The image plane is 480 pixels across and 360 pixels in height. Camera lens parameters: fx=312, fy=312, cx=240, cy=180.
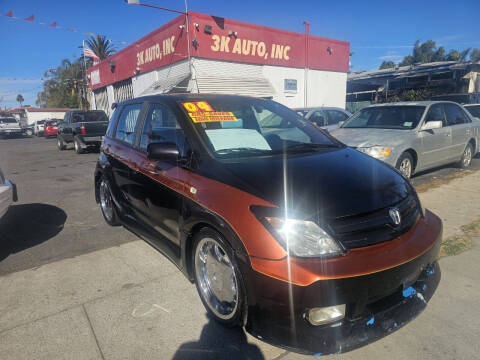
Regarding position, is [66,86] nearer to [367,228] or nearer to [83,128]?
[83,128]

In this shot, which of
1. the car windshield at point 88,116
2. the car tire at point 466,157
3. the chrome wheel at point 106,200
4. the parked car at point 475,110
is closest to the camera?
the chrome wheel at point 106,200

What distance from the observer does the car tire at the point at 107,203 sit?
4157mm

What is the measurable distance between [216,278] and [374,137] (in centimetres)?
455

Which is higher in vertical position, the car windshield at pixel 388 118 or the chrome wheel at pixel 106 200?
the car windshield at pixel 388 118

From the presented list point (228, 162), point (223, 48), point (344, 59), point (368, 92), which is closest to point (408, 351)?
point (228, 162)

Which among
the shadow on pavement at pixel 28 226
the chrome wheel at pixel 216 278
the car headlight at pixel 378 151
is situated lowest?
the shadow on pavement at pixel 28 226

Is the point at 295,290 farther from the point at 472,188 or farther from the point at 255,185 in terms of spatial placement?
the point at 472,188

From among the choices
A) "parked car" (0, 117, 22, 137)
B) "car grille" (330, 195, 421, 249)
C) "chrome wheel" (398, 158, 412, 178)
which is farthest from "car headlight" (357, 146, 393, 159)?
"parked car" (0, 117, 22, 137)

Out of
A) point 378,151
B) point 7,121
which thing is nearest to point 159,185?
point 378,151

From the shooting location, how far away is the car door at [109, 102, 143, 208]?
347 centimetres

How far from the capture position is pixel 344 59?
2033 centimetres

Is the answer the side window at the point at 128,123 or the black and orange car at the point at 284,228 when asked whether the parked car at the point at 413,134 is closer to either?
the black and orange car at the point at 284,228

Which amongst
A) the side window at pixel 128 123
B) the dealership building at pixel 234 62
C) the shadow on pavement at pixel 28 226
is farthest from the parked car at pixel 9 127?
the side window at pixel 128 123

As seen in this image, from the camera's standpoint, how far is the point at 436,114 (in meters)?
6.43
